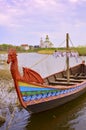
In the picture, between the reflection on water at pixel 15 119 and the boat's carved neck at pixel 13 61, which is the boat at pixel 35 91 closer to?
the boat's carved neck at pixel 13 61

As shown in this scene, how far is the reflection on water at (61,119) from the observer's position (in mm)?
10070

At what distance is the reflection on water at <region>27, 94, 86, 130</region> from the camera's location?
33.0ft

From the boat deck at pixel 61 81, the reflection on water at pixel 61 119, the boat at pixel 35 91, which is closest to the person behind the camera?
the boat at pixel 35 91

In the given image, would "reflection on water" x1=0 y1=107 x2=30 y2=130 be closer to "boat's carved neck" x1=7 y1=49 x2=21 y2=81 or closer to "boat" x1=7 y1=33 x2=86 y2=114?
"boat" x1=7 y1=33 x2=86 y2=114

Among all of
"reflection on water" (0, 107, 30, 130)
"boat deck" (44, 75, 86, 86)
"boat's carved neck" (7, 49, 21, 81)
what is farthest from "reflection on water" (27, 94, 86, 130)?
"boat's carved neck" (7, 49, 21, 81)

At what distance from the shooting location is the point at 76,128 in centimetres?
986

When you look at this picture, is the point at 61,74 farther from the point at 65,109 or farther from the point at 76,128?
the point at 76,128

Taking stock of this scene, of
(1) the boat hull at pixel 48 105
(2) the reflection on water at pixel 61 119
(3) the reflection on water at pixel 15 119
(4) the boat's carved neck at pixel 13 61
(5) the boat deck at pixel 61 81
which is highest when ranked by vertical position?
(4) the boat's carved neck at pixel 13 61

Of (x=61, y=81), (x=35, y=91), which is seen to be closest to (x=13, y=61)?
(x=35, y=91)

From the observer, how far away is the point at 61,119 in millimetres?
10984

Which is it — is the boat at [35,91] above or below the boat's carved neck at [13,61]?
below

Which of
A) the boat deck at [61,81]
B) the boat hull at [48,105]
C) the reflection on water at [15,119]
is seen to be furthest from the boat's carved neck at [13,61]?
the boat deck at [61,81]

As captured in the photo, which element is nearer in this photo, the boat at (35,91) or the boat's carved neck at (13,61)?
the boat's carved neck at (13,61)

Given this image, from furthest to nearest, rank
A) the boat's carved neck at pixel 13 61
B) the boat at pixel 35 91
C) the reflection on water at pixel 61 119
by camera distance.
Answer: the reflection on water at pixel 61 119, the boat at pixel 35 91, the boat's carved neck at pixel 13 61
